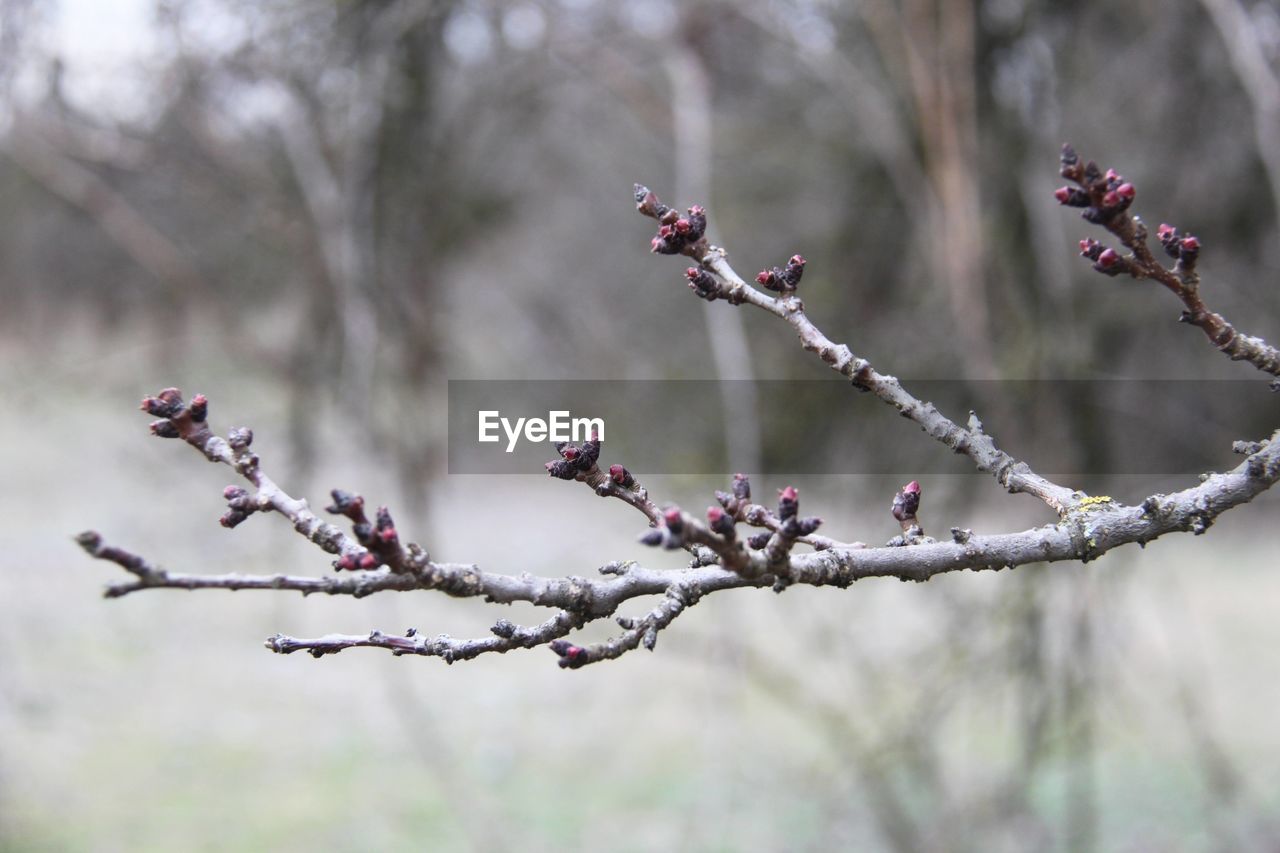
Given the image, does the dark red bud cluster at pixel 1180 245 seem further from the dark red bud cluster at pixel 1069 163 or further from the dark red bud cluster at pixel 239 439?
the dark red bud cluster at pixel 239 439

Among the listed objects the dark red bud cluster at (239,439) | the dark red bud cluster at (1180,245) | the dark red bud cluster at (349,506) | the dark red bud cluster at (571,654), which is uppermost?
the dark red bud cluster at (1180,245)

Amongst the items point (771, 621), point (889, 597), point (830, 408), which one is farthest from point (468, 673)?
point (830, 408)

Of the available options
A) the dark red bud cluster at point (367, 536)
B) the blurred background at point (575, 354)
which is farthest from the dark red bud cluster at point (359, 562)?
the blurred background at point (575, 354)

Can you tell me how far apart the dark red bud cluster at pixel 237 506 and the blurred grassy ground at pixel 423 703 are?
3204mm

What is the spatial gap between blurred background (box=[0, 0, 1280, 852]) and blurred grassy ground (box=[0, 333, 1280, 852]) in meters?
0.03

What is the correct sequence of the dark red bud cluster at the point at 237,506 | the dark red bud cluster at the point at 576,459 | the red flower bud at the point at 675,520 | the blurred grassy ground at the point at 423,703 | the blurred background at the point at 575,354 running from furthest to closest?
1. the blurred grassy ground at the point at 423,703
2. the blurred background at the point at 575,354
3. the dark red bud cluster at the point at 576,459
4. the dark red bud cluster at the point at 237,506
5. the red flower bud at the point at 675,520

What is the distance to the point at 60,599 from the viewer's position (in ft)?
20.8

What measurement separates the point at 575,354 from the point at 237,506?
14.9 ft

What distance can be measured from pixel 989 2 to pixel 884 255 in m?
0.88

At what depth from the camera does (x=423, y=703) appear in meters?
6.13

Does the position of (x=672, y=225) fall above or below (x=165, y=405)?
above

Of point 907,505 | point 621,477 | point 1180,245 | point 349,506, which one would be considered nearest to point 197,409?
point 349,506

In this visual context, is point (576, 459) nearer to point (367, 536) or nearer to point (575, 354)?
point (367, 536)

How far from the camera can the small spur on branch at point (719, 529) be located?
23.9 inches
